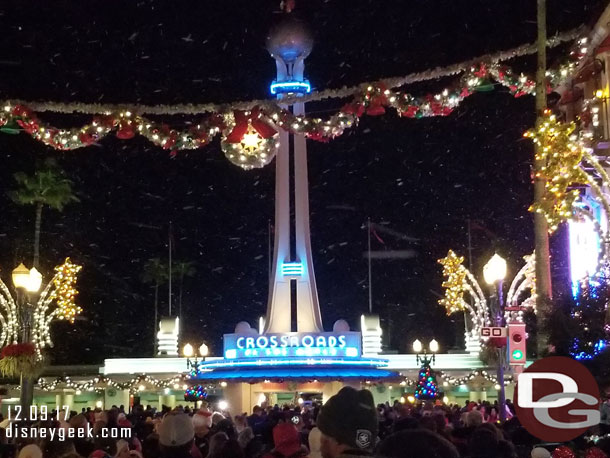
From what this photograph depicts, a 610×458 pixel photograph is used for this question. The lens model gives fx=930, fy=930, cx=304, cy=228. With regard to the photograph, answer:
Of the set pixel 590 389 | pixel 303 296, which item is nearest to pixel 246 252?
pixel 303 296

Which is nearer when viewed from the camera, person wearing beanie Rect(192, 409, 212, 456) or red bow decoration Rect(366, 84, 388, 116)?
person wearing beanie Rect(192, 409, 212, 456)

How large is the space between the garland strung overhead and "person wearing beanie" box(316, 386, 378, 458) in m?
18.4

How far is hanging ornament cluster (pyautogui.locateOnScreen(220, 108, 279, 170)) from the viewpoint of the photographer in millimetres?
26375

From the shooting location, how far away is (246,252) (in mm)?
66312

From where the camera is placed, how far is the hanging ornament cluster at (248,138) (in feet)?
86.5

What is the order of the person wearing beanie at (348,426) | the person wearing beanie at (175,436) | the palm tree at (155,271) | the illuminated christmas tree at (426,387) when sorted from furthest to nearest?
1. the palm tree at (155,271)
2. the illuminated christmas tree at (426,387)
3. the person wearing beanie at (175,436)
4. the person wearing beanie at (348,426)

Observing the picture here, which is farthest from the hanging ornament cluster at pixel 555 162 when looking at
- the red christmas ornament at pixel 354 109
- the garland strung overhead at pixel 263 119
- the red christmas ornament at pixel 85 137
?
the red christmas ornament at pixel 85 137

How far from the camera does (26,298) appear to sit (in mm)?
26312

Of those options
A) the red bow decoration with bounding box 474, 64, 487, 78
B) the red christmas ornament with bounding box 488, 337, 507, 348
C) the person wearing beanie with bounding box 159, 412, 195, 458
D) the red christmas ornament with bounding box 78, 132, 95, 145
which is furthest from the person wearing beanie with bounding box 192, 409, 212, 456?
the red christmas ornament with bounding box 78, 132, 95, 145

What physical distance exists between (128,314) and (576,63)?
150 ft

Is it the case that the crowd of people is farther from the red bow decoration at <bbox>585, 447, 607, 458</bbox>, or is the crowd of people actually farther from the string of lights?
the string of lights

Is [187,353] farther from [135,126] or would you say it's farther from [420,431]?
[420,431]

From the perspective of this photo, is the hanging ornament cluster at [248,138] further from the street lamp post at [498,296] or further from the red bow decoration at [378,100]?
the street lamp post at [498,296]

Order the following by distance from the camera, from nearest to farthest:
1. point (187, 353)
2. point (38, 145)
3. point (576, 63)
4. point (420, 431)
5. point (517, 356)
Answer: point (420, 431) < point (517, 356) < point (576, 63) < point (187, 353) < point (38, 145)
